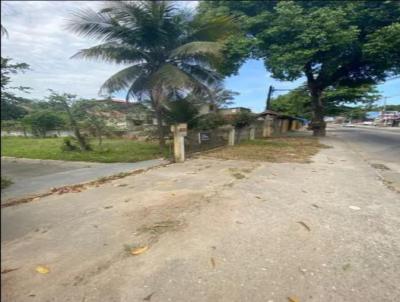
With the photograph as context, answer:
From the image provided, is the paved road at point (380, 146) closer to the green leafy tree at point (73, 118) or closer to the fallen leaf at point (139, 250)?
the fallen leaf at point (139, 250)

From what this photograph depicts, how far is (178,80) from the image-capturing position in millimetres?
9984

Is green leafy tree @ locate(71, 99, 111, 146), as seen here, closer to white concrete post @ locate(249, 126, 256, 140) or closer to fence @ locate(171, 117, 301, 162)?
fence @ locate(171, 117, 301, 162)

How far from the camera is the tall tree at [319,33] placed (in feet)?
47.8

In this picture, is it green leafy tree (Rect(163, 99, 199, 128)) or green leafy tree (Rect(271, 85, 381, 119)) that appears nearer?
green leafy tree (Rect(163, 99, 199, 128))

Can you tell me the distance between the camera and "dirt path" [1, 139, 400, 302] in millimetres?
2611

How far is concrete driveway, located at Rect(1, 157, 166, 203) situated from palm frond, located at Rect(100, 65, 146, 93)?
3169mm

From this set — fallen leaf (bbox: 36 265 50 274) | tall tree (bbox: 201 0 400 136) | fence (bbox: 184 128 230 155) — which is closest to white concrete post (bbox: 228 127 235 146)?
fence (bbox: 184 128 230 155)

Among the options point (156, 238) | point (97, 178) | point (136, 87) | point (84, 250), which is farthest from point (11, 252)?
point (136, 87)

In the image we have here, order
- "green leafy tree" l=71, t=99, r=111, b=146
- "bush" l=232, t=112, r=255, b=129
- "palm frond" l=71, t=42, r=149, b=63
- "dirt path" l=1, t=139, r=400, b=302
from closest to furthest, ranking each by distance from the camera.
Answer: "dirt path" l=1, t=139, r=400, b=302, "palm frond" l=71, t=42, r=149, b=63, "green leafy tree" l=71, t=99, r=111, b=146, "bush" l=232, t=112, r=255, b=129

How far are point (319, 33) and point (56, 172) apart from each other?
13.1 meters

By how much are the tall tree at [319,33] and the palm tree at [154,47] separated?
4643 mm

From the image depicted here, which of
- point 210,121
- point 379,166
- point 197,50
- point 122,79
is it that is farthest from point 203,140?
point 379,166

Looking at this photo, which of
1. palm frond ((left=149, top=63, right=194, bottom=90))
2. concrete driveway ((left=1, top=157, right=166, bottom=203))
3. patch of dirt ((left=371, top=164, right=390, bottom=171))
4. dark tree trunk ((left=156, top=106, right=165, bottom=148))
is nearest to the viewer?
concrete driveway ((left=1, top=157, right=166, bottom=203))

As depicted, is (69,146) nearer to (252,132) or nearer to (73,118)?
(73,118)
